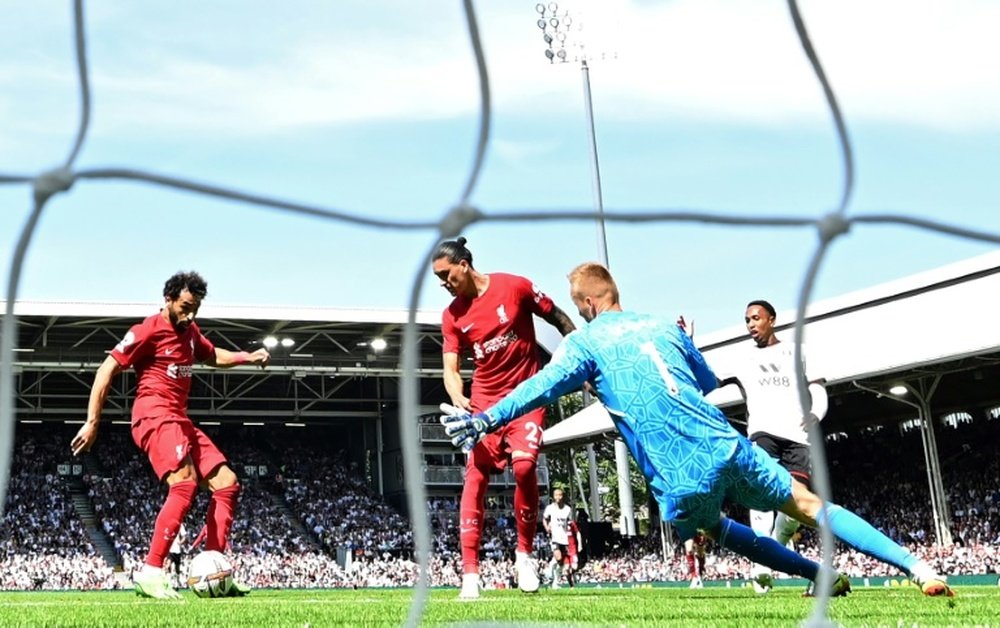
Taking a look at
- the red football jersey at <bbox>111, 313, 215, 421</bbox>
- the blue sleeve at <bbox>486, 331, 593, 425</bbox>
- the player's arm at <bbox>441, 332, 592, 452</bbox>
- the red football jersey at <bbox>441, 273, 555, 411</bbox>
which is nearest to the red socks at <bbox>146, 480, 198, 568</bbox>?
the red football jersey at <bbox>111, 313, 215, 421</bbox>

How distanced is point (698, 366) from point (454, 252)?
2599mm

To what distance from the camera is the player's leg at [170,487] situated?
22.8ft

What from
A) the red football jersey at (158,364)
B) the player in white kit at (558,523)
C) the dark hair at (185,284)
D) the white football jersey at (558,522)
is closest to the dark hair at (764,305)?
the dark hair at (185,284)

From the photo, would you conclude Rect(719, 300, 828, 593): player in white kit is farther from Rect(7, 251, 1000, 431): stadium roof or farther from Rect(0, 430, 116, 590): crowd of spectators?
Rect(0, 430, 116, 590): crowd of spectators

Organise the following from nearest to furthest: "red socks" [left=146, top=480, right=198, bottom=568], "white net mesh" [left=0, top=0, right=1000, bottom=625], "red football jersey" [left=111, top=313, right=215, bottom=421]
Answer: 1. "white net mesh" [left=0, top=0, right=1000, bottom=625]
2. "red socks" [left=146, top=480, right=198, bottom=568]
3. "red football jersey" [left=111, top=313, right=215, bottom=421]

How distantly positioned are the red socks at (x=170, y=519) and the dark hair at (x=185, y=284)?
102 cm

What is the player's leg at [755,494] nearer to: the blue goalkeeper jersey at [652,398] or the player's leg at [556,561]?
the blue goalkeeper jersey at [652,398]

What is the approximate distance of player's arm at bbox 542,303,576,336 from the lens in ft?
23.2

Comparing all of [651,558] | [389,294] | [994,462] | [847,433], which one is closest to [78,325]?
[651,558]

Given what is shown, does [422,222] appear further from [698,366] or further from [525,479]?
[525,479]

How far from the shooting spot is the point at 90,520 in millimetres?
37125

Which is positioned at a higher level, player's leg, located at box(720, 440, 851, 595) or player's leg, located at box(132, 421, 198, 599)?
player's leg, located at box(132, 421, 198, 599)

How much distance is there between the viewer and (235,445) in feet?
135

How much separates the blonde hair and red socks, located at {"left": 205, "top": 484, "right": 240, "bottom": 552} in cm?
307
